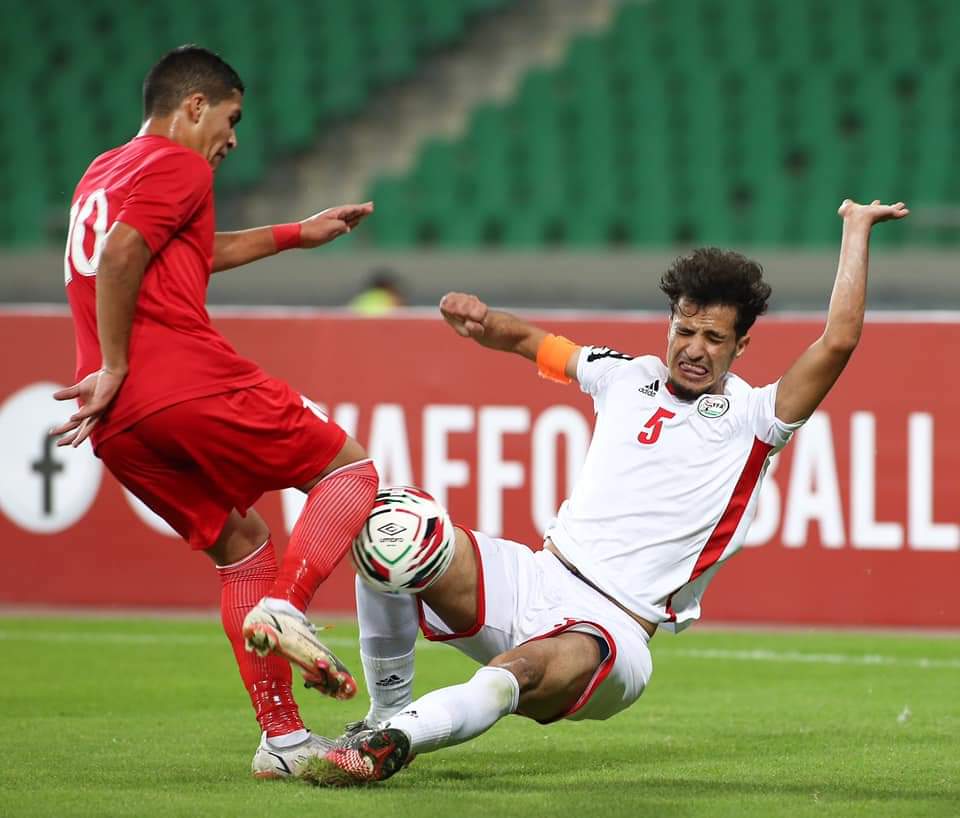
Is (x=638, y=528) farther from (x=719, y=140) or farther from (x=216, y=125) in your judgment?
(x=719, y=140)

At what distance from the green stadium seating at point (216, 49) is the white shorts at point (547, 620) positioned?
35.7 feet

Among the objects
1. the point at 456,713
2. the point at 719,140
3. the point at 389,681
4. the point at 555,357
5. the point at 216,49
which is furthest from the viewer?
the point at 216,49

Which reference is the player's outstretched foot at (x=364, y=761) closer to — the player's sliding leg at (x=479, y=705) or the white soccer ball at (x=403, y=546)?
the player's sliding leg at (x=479, y=705)

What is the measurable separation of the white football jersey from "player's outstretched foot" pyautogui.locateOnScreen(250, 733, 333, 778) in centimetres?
89

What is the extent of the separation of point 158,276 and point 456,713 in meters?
1.35

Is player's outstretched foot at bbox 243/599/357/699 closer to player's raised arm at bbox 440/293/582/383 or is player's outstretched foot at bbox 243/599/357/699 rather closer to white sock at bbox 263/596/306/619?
white sock at bbox 263/596/306/619

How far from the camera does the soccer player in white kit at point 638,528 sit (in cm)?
439

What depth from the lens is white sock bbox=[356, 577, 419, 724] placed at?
458 centimetres

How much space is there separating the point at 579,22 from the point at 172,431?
41.5 feet

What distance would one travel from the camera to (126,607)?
8688 millimetres

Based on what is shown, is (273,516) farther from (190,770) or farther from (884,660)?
(190,770)

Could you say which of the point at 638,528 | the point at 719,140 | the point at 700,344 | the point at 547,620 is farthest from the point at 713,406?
the point at 719,140

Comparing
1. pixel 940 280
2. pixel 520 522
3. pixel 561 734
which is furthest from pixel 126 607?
pixel 940 280

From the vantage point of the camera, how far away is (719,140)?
14078mm
